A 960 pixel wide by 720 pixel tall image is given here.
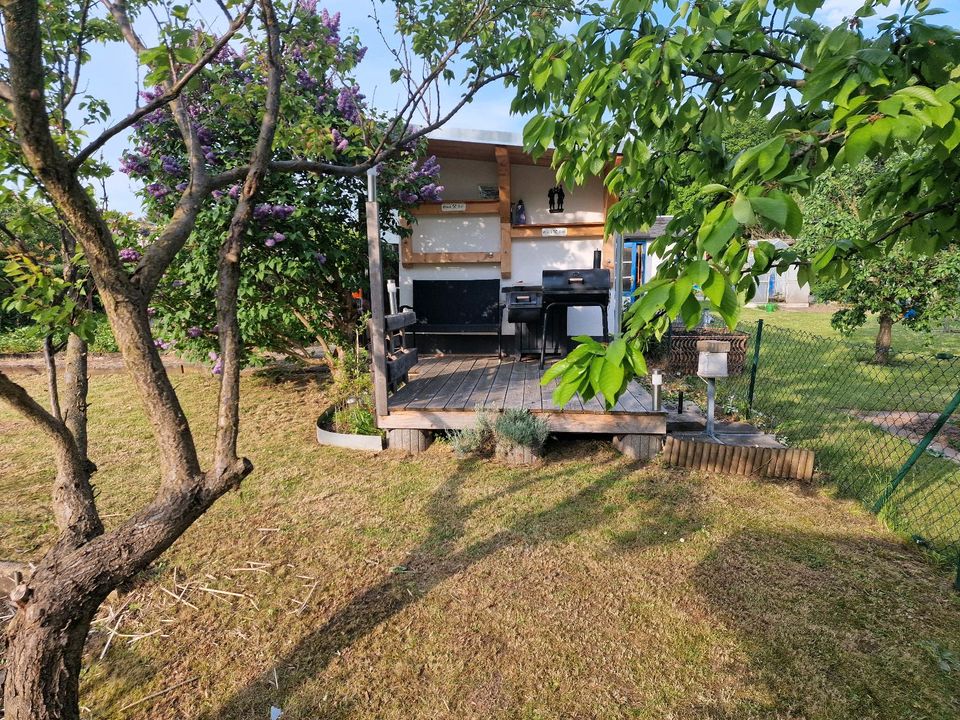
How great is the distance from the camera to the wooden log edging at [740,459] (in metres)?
3.83

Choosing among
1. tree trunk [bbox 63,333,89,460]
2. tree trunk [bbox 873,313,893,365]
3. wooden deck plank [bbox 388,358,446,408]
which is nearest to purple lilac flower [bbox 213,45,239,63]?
tree trunk [bbox 63,333,89,460]

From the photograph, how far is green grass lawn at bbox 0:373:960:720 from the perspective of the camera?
1.93 m

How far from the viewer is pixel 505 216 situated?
6.94m

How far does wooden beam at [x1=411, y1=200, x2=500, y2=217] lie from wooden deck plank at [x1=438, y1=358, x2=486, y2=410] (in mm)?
2101

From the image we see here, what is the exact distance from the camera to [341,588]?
102 inches

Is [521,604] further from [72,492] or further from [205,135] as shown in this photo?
[205,135]

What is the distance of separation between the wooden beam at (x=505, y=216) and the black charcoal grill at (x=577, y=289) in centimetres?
123

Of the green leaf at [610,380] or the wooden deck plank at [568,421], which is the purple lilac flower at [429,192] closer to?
the wooden deck plank at [568,421]

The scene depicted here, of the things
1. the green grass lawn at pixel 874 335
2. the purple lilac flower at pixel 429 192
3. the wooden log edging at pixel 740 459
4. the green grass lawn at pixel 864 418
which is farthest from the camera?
the green grass lawn at pixel 874 335

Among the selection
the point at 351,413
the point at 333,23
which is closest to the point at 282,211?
the point at 333,23

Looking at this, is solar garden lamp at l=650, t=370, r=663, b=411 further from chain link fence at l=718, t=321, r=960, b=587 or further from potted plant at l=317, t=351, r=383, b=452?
potted plant at l=317, t=351, r=383, b=452

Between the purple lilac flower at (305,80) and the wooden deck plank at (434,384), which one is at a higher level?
the purple lilac flower at (305,80)

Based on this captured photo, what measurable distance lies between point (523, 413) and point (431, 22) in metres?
3.12

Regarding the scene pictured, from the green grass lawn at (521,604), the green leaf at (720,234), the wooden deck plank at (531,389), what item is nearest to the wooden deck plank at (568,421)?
the wooden deck plank at (531,389)
